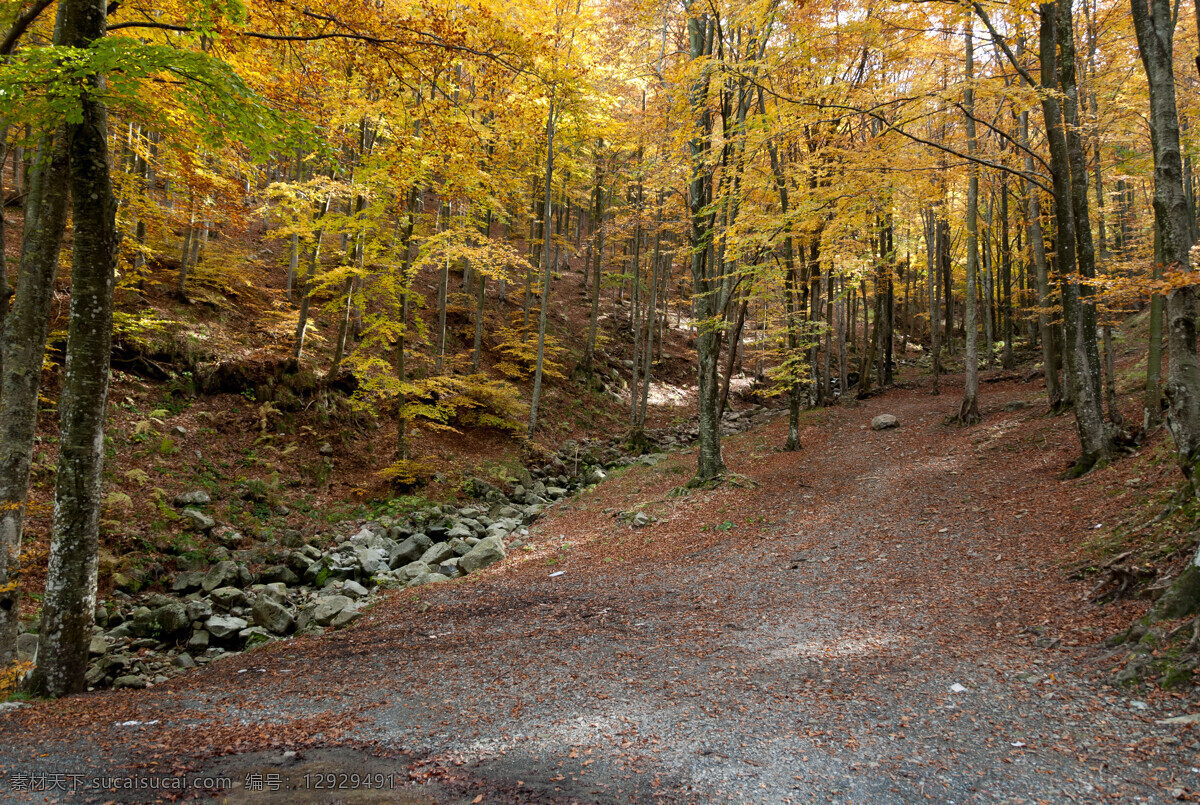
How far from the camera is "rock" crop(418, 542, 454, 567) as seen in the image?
381 inches

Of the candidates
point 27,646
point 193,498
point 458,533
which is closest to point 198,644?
point 27,646

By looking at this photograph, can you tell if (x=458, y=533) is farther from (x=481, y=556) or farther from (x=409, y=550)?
(x=481, y=556)

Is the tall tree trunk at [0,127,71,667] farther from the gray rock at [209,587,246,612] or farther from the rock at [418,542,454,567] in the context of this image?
the rock at [418,542,454,567]

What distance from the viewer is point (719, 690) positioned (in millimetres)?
4352

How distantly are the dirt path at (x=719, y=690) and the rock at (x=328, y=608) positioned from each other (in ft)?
2.07

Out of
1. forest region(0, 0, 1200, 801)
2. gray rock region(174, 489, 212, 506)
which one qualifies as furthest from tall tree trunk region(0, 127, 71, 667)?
gray rock region(174, 489, 212, 506)

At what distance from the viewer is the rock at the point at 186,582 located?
8438 mm

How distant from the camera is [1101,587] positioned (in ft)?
16.3

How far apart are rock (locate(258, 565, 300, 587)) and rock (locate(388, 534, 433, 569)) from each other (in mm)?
1528

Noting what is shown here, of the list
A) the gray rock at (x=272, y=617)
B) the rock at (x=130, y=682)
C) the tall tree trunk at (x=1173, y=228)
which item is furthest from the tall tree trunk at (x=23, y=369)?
the tall tree trunk at (x=1173, y=228)

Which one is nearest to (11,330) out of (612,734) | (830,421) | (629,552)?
(612,734)

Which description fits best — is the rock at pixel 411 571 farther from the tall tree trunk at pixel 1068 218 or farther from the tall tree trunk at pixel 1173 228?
the tall tree trunk at pixel 1068 218

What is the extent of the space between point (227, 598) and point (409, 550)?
2.88m

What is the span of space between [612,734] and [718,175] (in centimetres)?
1235
